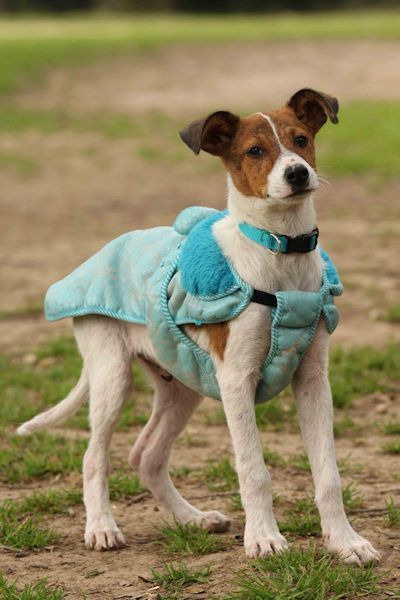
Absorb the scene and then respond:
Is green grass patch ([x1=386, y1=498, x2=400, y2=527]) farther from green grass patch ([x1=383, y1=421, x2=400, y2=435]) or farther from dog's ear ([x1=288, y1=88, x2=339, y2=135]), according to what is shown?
dog's ear ([x1=288, y1=88, x2=339, y2=135])

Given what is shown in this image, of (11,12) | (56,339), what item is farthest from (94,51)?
(11,12)

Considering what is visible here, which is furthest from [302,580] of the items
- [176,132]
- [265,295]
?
[176,132]

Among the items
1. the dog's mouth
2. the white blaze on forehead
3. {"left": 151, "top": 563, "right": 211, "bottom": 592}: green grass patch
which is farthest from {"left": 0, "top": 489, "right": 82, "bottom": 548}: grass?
the white blaze on forehead

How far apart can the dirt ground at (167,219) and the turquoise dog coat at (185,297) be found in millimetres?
789

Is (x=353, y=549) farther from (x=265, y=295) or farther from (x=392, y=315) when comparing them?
(x=392, y=315)

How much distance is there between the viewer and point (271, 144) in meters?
4.56

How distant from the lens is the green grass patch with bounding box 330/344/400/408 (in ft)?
23.5

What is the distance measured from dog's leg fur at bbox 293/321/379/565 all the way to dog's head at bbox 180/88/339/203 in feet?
2.06

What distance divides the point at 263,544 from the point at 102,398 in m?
1.12

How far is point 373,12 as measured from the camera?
191 feet

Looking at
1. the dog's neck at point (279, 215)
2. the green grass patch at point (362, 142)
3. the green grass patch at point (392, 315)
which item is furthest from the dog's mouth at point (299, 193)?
the green grass patch at point (362, 142)

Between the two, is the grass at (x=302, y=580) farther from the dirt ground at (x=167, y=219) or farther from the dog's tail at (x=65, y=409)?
the dog's tail at (x=65, y=409)

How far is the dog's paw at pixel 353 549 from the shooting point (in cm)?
443

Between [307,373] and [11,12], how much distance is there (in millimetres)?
63912
